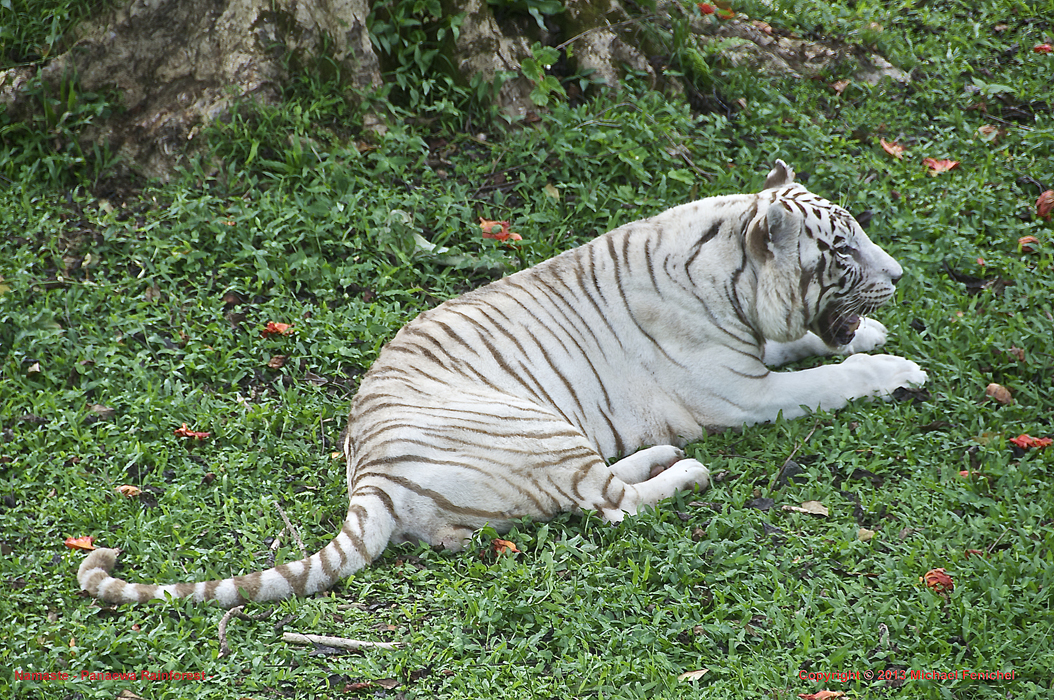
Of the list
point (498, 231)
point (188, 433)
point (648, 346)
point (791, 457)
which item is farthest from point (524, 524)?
point (498, 231)

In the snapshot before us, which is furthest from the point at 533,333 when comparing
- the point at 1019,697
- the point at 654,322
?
the point at 1019,697

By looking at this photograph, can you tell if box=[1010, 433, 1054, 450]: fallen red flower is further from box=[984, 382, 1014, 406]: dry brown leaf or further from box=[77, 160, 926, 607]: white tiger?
box=[77, 160, 926, 607]: white tiger

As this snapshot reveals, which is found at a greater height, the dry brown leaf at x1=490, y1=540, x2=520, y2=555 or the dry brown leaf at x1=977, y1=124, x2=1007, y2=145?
the dry brown leaf at x1=490, y1=540, x2=520, y2=555

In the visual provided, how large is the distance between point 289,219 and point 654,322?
237cm

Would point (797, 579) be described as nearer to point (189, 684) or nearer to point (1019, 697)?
point (1019, 697)

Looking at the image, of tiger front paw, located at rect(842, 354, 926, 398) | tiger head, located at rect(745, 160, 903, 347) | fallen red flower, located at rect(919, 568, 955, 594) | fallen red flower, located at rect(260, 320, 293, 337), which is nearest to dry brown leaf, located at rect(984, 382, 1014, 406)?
tiger front paw, located at rect(842, 354, 926, 398)

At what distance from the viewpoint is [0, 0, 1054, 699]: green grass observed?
324cm

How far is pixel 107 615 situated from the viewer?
3469mm

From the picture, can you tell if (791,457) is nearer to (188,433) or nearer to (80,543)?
(188,433)

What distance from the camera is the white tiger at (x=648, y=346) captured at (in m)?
3.95

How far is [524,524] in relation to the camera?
3.79 metres

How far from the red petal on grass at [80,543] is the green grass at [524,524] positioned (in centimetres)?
5

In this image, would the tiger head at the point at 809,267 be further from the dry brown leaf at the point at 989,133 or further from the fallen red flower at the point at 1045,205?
the dry brown leaf at the point at 989,133

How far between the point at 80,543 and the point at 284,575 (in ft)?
3.09
